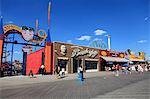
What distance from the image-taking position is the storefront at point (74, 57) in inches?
1411

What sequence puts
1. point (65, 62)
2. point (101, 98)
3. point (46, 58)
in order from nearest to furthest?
point (101, 98), point (46, 58), point (65, 62)

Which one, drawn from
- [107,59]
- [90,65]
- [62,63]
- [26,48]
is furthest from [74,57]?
[107,59]

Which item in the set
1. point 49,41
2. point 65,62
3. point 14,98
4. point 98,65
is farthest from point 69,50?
point 14,98

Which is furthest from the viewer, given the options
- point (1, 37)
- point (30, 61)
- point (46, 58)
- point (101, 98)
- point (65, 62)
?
point (30, 61)

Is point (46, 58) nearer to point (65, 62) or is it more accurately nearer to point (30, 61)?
point (65, 62)

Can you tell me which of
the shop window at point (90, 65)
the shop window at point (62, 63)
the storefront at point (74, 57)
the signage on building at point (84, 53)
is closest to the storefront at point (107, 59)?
the storefront at point (74, 57)

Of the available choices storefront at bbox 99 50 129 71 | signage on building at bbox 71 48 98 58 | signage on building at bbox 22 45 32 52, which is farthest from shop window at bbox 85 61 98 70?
signage on building at bbox 22 45 32 52

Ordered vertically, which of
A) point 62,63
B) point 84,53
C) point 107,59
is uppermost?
point 84,53

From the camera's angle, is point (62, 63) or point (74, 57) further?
point (74, 57)

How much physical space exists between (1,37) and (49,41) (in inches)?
332

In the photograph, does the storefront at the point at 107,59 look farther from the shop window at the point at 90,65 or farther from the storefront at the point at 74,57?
the shop window at the point at 90,65

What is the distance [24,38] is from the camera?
31438mm

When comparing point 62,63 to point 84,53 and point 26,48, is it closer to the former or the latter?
point 84,53

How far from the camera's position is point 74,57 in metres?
39.0
